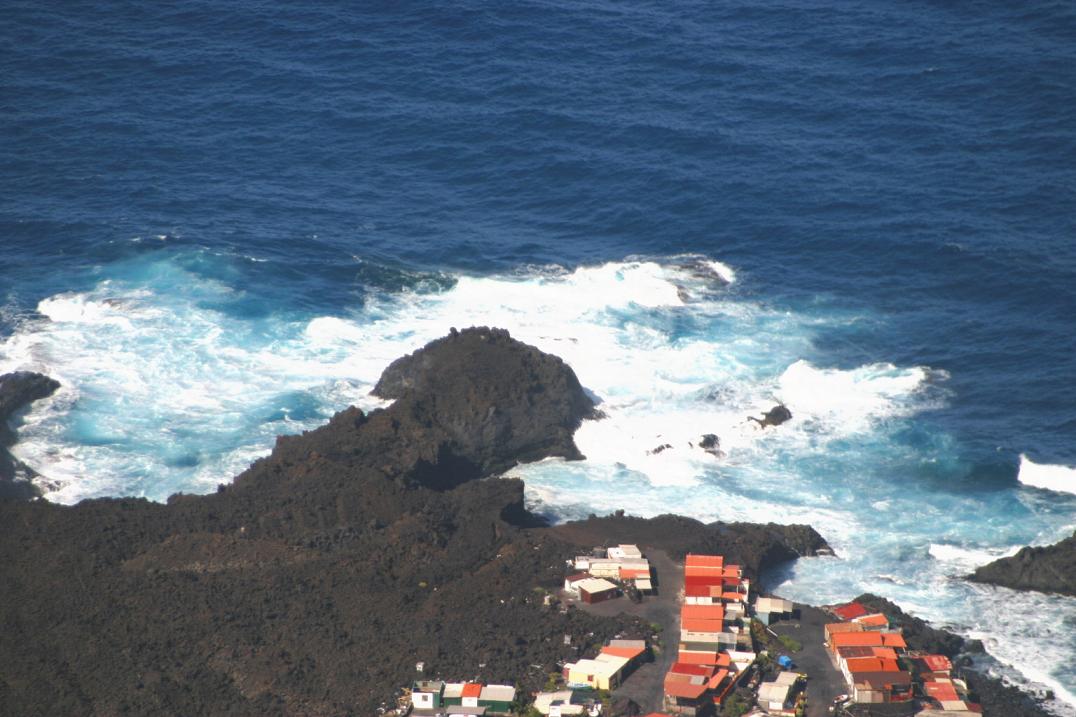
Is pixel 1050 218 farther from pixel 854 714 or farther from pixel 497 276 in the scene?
pixel 854 714

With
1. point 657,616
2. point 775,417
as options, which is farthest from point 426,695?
point 775,417

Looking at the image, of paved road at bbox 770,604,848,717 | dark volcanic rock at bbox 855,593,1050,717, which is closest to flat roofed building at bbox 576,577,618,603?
paved road at bbox 770,604,848,717

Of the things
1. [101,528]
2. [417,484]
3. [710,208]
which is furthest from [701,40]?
[101,528]

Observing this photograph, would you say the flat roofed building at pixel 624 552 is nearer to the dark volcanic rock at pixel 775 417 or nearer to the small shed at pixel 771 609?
the small shed at pixel 771 609

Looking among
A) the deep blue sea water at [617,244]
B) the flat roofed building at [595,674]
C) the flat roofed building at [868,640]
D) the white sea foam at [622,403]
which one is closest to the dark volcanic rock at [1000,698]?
the deep blue sea water at [617,244]

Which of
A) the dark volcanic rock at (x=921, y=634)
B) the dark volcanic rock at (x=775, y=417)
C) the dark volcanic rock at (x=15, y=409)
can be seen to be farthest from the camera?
the dark volcanic rock at (x=775, y=417)

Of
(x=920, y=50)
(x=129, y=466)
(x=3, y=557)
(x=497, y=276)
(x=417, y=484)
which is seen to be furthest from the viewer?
(x=920, y=50)

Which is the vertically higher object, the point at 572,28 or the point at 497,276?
the point at 572,28
